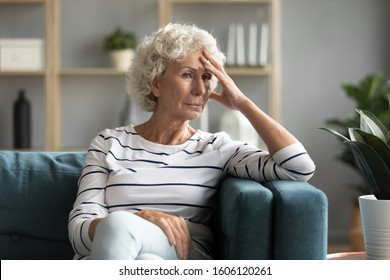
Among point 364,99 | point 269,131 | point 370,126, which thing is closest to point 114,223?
point 269,131

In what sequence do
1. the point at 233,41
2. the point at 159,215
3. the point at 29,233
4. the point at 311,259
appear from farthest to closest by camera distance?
the point at 233,41 < the point at 29,233 < the point at 159,215 < the point at 311,259

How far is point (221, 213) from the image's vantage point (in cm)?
235

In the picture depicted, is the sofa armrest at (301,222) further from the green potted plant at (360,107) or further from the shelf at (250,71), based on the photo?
the shelf at (250,71)

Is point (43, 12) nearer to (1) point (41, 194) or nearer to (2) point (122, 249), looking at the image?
(1) point (41, 194)

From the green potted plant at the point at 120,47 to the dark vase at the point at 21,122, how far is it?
0.70 metres

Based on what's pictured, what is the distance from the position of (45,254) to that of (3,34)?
306 centimetres

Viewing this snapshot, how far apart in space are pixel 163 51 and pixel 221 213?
60cm

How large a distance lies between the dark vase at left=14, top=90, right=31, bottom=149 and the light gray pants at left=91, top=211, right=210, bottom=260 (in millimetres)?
3251

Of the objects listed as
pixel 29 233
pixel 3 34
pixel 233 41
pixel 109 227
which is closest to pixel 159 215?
pixel 109 227

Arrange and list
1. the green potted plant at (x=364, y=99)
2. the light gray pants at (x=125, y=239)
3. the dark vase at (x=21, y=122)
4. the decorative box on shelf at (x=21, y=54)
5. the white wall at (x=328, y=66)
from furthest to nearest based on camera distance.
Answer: the white wall at (x=328, y=66), the dark vase at (x=21, y=122), the decorative box on shelf at (x=21, y=54), the green potted plant at (x=364, y=99), the light gray pants at (x=125, y=239)

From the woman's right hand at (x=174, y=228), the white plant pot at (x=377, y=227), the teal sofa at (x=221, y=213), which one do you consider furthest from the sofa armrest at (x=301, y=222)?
the woman's right hand at (x=174, y=228)

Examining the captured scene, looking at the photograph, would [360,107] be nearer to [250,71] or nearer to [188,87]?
[250,71]

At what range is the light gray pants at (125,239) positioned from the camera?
199 centimetres

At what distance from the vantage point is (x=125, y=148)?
2.51 m
